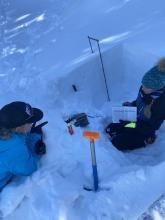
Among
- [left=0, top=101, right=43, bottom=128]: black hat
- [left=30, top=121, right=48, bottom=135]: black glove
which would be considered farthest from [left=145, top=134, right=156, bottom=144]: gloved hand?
[left=0, top=101, right=43, bottom=128]: black hat

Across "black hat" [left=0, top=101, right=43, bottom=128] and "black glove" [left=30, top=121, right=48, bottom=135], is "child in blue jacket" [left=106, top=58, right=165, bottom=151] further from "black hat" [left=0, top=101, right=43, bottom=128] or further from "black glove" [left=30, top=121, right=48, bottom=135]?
"black hat" [left=0, top=101, right=43, bottom=128]

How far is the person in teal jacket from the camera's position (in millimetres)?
2756

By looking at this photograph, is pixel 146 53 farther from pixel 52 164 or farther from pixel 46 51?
pixel 52 164

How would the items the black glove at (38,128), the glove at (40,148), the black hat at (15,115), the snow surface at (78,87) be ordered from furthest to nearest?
the black glove at (38,128) < the glove at (40,148) < the black hat at (15,115) < the snow surface at (78,87)

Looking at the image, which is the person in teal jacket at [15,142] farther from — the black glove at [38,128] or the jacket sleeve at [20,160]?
the black glove at [38,128]

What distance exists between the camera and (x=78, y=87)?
178 inches

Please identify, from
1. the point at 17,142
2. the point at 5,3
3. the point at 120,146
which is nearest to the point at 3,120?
the point at 17,142

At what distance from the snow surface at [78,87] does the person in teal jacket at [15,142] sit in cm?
10

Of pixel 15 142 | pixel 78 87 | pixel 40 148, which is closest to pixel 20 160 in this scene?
pixel 15 142

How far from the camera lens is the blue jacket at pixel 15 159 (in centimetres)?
279

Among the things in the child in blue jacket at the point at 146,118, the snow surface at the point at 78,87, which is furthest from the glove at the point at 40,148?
the child in blue jacket at the point at 146,118

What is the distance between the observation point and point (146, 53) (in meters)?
4.39

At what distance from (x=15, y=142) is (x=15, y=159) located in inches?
6.3

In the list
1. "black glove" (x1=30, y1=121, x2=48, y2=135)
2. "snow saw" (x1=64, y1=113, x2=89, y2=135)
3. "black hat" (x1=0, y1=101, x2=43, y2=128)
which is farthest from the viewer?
"snow saw" (x1=64, y1=113, x2=89, y2=135)
